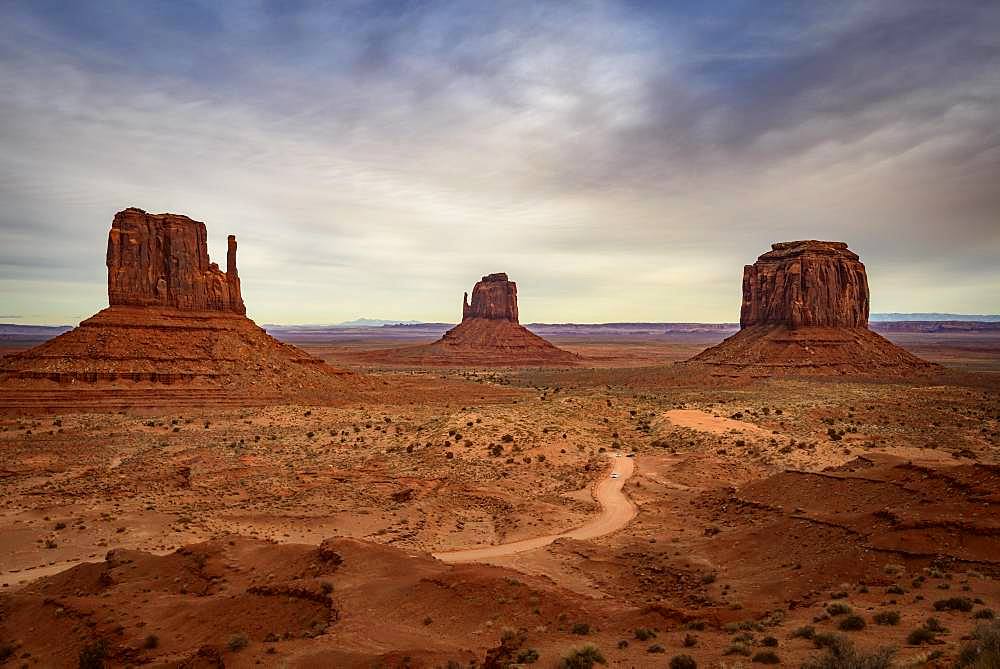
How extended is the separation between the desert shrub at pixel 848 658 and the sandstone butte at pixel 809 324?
6483 cm

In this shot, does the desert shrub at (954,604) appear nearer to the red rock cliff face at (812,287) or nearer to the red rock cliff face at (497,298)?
the red rock cliff face at (812,287)

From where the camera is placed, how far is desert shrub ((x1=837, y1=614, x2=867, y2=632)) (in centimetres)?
988

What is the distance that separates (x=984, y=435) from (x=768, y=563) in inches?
1037

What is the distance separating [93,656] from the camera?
1077 centimetres

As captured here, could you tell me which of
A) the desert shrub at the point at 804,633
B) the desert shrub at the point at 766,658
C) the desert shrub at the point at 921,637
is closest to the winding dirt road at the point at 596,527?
the desert shrub at the point at 804,633

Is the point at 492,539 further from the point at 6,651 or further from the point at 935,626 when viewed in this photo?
the point at 935,626

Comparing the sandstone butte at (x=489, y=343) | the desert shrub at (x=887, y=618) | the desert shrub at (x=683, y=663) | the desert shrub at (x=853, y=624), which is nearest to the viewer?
the desert shrub at (x=683, y=663)

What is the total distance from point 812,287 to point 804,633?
7678 cm

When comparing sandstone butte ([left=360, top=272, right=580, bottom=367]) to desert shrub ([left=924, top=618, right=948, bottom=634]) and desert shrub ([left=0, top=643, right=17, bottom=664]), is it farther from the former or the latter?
desert shrub ([left=924, top=618, right=948, bottom=634])

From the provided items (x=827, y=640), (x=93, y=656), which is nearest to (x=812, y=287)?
(x=827, y=640)

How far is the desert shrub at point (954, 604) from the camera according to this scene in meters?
10.3

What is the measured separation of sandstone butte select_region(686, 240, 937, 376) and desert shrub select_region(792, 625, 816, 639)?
208 feet

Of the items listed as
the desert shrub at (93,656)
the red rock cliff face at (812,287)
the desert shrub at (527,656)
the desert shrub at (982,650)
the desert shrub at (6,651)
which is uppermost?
the red rock cliff face at (812,287)

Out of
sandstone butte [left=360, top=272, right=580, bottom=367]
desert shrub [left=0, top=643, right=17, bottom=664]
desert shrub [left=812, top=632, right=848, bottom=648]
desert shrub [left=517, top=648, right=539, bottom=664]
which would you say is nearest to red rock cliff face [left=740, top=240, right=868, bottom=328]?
sandstone butte [left=360, top=272, right=580, bottom=367]
